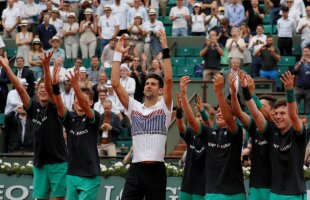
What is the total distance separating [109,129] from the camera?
23.6 m

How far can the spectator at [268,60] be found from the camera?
26328 mm

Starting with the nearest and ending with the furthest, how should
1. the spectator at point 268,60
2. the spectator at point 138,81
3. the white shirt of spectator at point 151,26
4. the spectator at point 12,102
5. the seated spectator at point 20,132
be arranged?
the seated spectator at point 20,132 < the spectator at point 12,102 < the spectator at point 138,81 < the spectator at point 268,60 < the white shirt of spectator at point 151,26

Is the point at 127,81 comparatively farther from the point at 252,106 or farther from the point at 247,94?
the point at 252,106

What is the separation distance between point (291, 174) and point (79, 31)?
15.6 metres

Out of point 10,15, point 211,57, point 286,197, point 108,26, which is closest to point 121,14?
point 108,26

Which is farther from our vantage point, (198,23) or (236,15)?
(198,23)

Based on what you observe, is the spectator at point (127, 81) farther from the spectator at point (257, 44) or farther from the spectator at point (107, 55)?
the spectator at point (257, 44)

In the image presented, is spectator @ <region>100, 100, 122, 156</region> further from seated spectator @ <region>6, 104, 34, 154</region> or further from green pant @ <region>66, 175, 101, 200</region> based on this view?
green pant @ <region>66, 175, 101, 200</region>

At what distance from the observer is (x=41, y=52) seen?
27625mm

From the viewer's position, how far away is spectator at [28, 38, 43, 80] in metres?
27.4

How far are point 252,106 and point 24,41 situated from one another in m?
14.9

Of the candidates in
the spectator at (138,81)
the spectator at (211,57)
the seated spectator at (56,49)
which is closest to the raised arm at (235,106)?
the spectator at (138,81)

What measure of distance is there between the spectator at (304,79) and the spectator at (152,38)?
400 cm

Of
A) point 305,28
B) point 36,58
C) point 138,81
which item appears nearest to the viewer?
point 138,81
